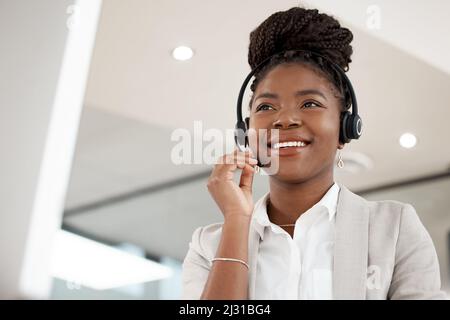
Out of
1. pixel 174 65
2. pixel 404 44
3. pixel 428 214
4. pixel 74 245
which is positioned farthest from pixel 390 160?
pixel 74 245

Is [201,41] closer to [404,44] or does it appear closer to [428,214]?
[404,44]

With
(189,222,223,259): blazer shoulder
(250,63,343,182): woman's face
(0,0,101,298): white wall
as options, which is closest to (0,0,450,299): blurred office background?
(0,0,101,298): white wall

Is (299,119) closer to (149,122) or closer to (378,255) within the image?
(378,255)

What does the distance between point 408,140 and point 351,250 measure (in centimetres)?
190

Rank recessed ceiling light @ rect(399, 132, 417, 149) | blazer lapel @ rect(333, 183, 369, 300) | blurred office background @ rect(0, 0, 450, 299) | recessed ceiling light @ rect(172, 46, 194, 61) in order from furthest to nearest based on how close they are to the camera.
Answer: recessed ceiling light @ rect(399, 132, 417, 149)
recessed ceiling light @ rect(172, 46, 194, 61)
blurred office background @ rect(0, 0, 450, 299)
blazer lapel @ rect(333, 183, 369, 300)

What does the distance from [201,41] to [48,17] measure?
1014 millimetres

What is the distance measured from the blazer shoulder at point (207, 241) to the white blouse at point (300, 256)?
0.06 meters

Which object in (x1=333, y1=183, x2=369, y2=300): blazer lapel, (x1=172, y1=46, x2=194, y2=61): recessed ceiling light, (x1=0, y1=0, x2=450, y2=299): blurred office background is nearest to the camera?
(x1=333, y1=183, x2=369, y2=300): blazer lapel

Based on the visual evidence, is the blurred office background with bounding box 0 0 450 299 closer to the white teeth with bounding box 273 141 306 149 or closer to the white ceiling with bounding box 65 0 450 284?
the white ceiling with bounding box 65 0 450 284

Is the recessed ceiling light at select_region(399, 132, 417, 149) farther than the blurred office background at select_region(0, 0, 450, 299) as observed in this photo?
Yes

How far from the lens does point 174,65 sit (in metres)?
2.32

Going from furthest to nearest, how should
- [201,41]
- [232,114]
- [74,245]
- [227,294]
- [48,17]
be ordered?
1. [74,245]
2. [232,114]
3. [201,41]
4. [48,17]
5. [227,294]

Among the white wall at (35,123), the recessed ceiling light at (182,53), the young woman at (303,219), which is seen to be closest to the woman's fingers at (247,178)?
the young woman at (303,219)

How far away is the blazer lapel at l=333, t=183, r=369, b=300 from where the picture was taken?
87 cm
